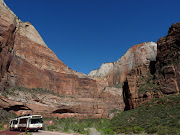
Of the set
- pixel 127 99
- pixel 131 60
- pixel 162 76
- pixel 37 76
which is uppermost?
pixel 131 60

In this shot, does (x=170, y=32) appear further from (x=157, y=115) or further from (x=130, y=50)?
(x=130, y=50)

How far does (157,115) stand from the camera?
22672 mm

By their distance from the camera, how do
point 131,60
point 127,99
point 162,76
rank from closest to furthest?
point 162,76
point 127,99
point 131,60

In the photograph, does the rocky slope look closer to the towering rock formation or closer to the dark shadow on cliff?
the dark shadow on cliff

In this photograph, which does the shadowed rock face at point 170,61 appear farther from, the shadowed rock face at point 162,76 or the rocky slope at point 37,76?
the rocky slope at point 37,76

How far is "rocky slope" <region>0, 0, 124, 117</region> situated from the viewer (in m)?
40.7

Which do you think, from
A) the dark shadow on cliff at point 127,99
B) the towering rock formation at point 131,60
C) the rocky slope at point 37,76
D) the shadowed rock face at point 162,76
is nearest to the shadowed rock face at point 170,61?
the shadowed rock face at point 162,76

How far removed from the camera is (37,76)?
5484 centimetres

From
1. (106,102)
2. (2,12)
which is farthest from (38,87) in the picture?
(106,102)

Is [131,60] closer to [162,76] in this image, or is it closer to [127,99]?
[127,99]

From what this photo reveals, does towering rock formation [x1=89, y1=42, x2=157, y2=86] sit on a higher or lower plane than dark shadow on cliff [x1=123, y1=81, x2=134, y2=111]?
higher

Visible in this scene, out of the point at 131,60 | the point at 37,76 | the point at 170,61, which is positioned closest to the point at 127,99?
the point at 170,61

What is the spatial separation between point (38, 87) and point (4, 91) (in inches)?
602

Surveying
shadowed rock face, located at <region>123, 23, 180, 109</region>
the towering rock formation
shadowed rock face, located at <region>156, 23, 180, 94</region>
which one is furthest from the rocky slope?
shadowed rock face, located at <region>156, 23, 180, 94</region>
